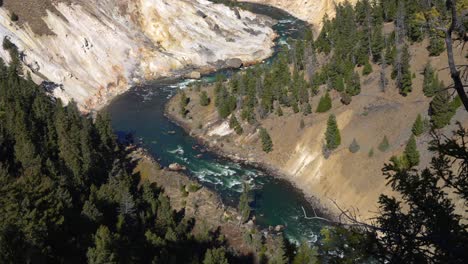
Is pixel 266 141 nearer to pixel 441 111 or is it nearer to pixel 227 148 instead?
pixel 227 148

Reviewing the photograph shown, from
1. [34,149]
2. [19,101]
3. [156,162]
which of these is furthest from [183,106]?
[34,149]

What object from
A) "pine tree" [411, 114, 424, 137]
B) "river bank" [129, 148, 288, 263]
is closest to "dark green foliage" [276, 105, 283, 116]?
"river bank" [129, 148, 288, 263]

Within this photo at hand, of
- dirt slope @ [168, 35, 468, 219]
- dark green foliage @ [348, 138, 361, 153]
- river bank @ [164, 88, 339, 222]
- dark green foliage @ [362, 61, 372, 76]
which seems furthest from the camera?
dark green foliage @ [362, 61, 372, 76]

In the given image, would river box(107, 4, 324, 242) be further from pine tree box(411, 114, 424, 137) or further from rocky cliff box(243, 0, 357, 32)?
rocky cliff box(243, 0, 357, 32)

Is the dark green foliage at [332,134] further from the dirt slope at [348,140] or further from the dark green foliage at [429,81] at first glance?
the dark green foliage at [429,81]

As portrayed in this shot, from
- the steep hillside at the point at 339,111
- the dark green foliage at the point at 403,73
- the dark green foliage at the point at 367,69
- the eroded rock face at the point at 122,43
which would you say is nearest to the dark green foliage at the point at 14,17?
the eroded rock face at the point at 122,43

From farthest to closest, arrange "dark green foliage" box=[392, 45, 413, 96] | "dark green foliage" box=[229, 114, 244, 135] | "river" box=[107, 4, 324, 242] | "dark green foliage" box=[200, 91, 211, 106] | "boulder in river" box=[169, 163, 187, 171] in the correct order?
"dark green foliage" box=[200, 91, 211, 106], "dark green foliage" box=[229, 114, 244, 135], "boulder in river" box=[169, 163, 187, 171], "dark green foliage" box=[392, 45, 413, 96], "river" box=[107, 4, 324, 242]

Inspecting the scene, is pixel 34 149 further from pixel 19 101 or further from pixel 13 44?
pixel 13 44
